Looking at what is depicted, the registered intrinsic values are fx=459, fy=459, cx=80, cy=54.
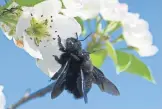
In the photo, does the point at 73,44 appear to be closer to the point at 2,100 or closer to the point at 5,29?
the point at 5,29

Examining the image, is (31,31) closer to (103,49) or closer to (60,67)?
(60,67)

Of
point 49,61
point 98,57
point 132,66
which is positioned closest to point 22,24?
point 49,61

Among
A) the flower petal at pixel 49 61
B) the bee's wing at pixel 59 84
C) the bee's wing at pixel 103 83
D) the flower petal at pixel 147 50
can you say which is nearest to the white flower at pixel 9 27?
the flower petal at pixel 49 61

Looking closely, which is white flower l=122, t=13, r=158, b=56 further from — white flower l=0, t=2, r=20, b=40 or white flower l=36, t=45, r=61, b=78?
white flower l=0, t=2, r=20, b=40

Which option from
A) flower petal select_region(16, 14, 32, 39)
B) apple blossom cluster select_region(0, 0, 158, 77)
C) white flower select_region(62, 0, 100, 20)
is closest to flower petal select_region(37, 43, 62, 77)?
apple blossom cluster select_region(0, 0, 158, 77)

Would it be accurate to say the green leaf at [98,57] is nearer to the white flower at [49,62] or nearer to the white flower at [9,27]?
the white flower at [49,62]
